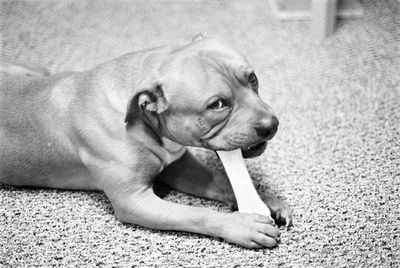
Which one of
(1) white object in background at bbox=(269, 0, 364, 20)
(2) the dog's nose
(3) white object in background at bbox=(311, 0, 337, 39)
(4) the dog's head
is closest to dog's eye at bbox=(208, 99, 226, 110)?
(4) the dog's head

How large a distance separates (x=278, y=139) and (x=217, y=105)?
2.35 ft

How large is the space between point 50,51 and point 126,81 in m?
1.42

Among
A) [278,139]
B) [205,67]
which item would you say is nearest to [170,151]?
[205,67]

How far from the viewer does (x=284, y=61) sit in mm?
2977

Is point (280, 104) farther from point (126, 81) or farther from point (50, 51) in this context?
point (50, 51)

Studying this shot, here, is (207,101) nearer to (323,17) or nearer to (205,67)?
(205,67)

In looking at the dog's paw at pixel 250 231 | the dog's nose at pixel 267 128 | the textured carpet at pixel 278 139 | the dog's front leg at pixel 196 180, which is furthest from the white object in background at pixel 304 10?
the dog's paw at pixel 250 231

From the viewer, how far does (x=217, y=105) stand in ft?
5.68

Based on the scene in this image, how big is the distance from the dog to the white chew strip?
55mm

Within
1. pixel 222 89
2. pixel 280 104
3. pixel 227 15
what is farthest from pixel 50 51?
pixel 222 89

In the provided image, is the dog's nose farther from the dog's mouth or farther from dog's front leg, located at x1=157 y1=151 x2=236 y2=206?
dog's front leg, located at x1=157 y1=151 x2=236 y2=206

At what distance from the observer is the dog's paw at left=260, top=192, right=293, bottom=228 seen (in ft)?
6.13

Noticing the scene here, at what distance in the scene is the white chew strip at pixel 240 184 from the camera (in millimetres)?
1825

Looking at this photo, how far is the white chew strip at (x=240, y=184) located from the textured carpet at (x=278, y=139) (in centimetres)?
14
